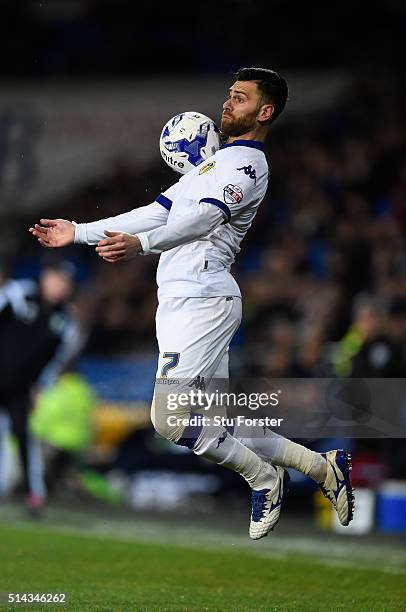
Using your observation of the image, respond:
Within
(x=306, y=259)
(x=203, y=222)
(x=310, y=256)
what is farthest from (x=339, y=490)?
(x=310, y=256)

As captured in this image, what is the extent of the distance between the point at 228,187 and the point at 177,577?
279 centimetres

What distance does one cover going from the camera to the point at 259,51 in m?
14.4

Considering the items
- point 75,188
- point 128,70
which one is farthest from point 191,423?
point 128,70

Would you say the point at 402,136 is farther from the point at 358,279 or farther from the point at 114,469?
the point at 114,469

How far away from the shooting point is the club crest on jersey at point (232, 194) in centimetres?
623

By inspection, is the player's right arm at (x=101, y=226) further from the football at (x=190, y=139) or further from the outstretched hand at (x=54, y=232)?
the football at (x=190, y=139)

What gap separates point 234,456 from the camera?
6383mm

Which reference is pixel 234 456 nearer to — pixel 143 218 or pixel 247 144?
pixel 143 218

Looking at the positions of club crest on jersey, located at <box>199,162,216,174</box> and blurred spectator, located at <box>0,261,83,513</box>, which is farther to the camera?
blurred spectator, located at <box>0,261,83,513</box>

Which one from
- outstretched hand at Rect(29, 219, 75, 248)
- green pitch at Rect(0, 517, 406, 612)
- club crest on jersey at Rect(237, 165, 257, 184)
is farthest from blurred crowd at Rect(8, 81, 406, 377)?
outstretched hand at Rect(29, 219, 75, 248)

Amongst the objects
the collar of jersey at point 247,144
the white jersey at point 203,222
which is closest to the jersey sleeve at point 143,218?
the white jersey at point 203,222

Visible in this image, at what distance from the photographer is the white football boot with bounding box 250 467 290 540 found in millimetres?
6496

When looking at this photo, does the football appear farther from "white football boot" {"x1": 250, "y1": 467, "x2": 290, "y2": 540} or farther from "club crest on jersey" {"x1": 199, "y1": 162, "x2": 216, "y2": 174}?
"white football boot" {"x1": 250, "y1": 467, "x2": 290, "y2": 540}

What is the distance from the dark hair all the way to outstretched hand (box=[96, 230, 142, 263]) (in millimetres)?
1074
